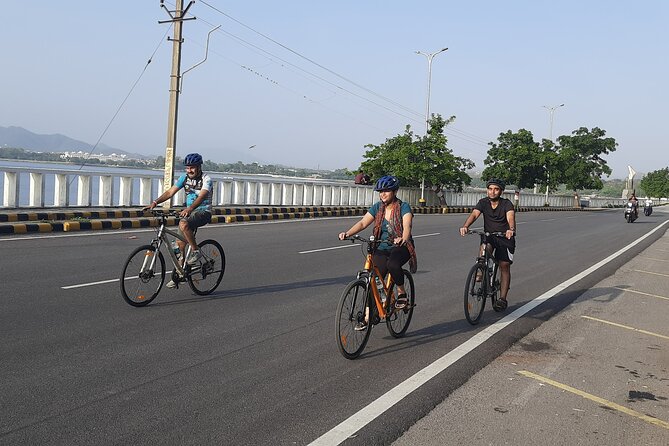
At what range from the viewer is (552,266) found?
47.1 ft

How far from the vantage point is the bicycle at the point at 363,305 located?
6023 mm

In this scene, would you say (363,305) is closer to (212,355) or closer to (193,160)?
(212,355)

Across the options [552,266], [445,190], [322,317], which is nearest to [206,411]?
[322,317]

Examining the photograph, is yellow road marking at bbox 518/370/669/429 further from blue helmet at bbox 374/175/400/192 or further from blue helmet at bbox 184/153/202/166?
blue helmet at bbox 184/153/202/166

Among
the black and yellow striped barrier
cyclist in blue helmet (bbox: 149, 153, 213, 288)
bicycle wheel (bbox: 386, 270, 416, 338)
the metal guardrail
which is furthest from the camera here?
the metal guardrail

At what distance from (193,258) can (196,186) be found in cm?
94

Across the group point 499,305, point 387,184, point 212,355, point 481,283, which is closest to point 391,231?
point 387,184

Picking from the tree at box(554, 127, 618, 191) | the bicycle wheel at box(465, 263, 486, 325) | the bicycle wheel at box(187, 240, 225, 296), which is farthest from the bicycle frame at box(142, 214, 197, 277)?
the tree at box(554, 127, 618, 191)

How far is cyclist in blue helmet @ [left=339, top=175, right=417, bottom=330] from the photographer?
6.56 meters

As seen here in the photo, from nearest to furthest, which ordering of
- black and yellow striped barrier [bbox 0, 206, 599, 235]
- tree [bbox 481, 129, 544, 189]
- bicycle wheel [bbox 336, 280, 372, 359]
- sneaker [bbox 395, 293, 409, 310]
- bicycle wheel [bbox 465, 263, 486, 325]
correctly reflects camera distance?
bicycle wheel [bbox 336, 280, 372, 359] → sneaker [bbox 395, 293, 409, 310] → bicycle wheel [bbox 465, 263, 486, 325] → black and yellow striped barrier [bbox 0, 206, 599, 235] → tree [bbox 481, 129, 544, 189]

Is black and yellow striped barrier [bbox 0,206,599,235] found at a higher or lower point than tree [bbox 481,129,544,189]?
lower

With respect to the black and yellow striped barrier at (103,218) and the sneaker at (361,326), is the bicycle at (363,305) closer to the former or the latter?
the sneaker at (361,326)

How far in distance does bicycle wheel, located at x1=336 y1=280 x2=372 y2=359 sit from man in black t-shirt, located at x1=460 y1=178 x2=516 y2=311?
2596mm

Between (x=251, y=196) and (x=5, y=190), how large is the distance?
38.8 feet
